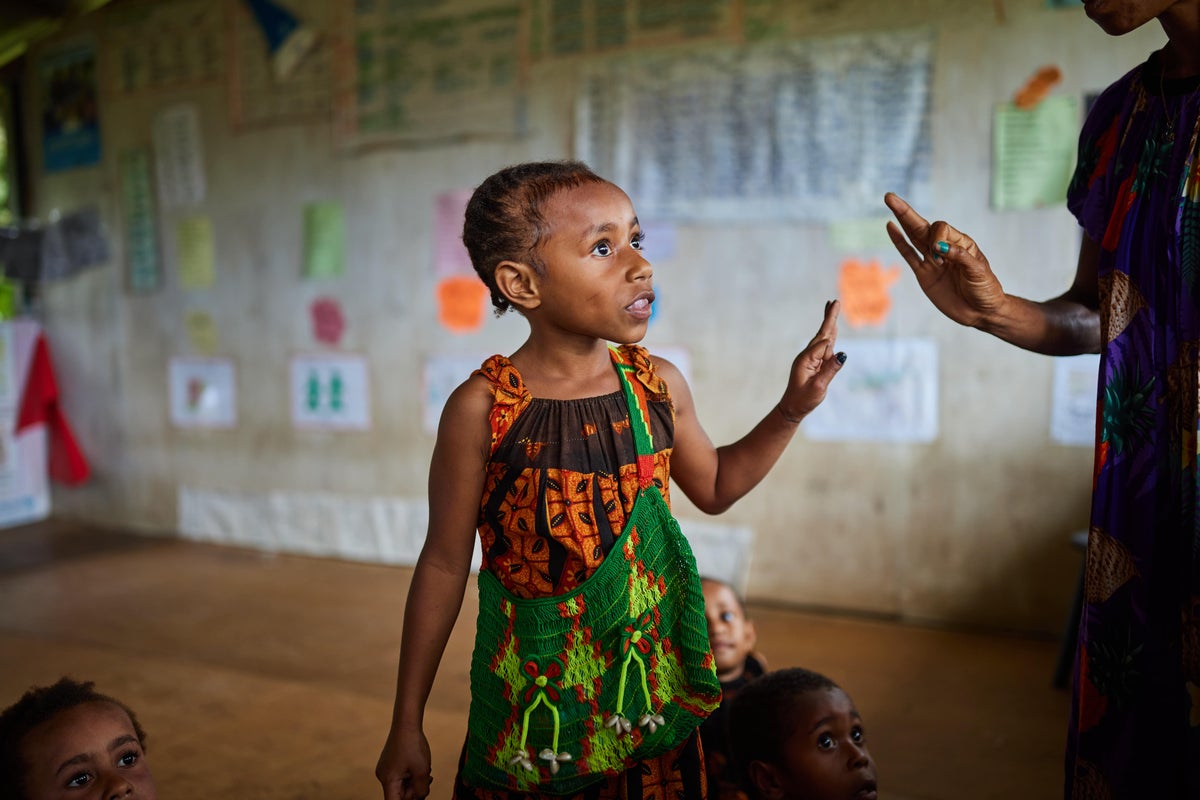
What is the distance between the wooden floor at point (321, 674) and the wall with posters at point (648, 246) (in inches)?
12.7

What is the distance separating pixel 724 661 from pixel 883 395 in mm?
1453

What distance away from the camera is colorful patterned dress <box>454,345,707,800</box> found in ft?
3.99

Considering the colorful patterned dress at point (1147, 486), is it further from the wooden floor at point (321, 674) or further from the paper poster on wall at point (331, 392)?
the paper poster on wall at point (331, 392)

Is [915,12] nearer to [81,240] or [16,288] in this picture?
[81,240]

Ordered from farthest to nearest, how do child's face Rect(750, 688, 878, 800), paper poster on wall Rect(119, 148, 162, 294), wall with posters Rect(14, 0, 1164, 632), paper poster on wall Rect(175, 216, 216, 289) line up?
paper poster on wall Rect(119, 148, 162, 294) → paper poster on wall Rect(175, 216, 216, 289) → wall with posters Rect(14, 0, 1164, 632) → child's face Rect(750, 688, 878, 800)

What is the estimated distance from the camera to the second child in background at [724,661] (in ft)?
6.24

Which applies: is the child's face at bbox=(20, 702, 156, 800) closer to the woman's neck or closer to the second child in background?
the second child in background

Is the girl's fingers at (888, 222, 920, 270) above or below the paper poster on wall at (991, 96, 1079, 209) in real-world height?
below

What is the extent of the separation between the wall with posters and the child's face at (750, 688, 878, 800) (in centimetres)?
169

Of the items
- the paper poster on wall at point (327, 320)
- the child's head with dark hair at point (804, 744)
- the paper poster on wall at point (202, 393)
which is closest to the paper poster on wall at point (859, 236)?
the child's head with dark hair at point (804, 744)

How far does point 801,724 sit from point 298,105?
3523 mm

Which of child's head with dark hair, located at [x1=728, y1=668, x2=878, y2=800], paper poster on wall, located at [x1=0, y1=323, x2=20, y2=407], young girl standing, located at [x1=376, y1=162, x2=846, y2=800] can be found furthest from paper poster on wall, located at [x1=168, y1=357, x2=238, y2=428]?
young girl standing, located at [x1=376, y1=162, x2=846, y2=800]

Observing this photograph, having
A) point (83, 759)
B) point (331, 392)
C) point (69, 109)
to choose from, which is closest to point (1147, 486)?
point (83, 759)

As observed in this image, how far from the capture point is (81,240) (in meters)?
4.94
